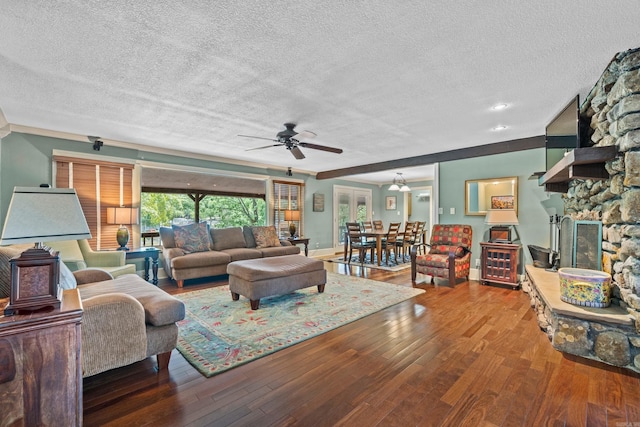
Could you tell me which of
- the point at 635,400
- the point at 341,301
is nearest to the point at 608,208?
the point at 635,400

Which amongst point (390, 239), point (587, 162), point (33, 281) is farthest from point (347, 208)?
point (33, 281)

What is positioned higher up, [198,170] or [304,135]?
[304,135]

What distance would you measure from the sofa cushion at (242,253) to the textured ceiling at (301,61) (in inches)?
88.8

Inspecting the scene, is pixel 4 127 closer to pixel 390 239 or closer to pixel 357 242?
pixel 357 242

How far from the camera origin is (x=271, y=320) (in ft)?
10.2

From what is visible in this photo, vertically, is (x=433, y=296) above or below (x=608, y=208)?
below

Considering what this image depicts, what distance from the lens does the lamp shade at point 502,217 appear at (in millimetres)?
4371

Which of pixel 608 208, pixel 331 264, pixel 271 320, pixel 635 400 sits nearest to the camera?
pixel 635 400

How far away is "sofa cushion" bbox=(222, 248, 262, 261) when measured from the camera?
17.2ft

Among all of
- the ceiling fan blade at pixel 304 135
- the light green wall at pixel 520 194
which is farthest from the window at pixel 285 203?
the light green wall at pixel 520 194

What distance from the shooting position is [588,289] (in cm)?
249

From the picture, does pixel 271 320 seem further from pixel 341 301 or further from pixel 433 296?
pixel 433 296

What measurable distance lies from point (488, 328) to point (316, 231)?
568cm

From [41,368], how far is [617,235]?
12.6 ft
